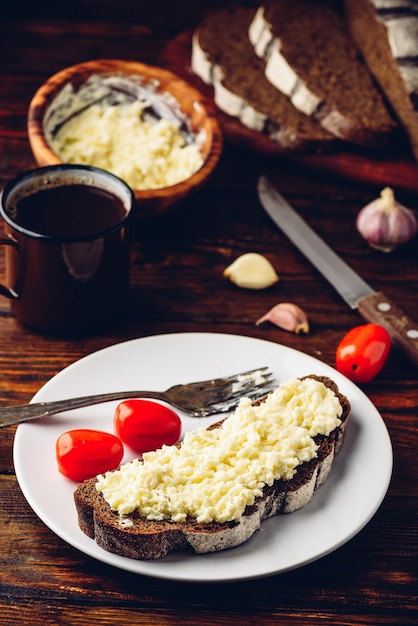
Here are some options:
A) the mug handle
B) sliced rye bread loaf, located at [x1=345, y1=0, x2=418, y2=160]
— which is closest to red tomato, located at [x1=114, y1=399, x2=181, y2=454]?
the mug handle

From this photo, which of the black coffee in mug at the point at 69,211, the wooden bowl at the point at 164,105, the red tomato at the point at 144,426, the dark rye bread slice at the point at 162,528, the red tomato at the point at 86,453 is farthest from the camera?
the wooden bowl at the point at 164,105

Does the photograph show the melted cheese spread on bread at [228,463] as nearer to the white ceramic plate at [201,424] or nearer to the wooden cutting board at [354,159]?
the white ceramic plate at [201,424]

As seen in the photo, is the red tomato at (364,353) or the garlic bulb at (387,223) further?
the garlic bulb at (387,223)

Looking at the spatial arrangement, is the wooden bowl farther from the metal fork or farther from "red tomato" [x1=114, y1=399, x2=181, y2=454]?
"red tomato" [x1=114, y1=399, x2=181, y2=454]

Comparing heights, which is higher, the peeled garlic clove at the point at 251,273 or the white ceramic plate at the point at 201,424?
the white ceramic plate at the point at 201,424

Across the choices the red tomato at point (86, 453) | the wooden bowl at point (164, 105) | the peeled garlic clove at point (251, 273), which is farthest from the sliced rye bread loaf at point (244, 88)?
the red tomato at point (86, 453)

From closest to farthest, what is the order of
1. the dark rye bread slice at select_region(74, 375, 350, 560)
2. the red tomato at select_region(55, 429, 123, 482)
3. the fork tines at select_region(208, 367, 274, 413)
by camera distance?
the dark rye bread slice at select_region(74, 375, 350, 560) < the red tomato at select_region(55, 429, 123, 482) < the fork tines at select_region(208, 367, 274, 413)

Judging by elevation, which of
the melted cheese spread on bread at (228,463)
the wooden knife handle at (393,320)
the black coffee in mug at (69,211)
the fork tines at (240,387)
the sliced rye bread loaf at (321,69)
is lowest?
the fork tines at (240,387)
